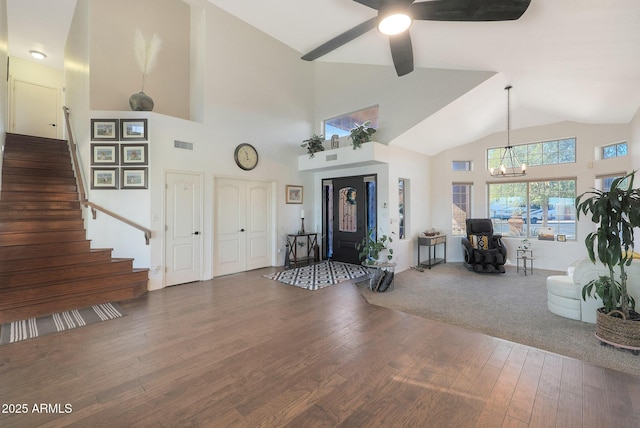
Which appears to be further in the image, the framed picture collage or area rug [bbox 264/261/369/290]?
area rug [bbox 264/261/369/290]

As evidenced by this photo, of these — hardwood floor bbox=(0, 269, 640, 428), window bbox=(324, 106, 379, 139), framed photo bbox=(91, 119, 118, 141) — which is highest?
window bbox=(324, 106, 379, 139)

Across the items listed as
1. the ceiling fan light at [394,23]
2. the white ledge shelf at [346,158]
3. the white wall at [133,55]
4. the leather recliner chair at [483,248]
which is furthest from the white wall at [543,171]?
the white wall at [133,55]

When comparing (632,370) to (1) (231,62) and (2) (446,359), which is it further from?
(1) (231,62)

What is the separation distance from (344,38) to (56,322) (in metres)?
4.54

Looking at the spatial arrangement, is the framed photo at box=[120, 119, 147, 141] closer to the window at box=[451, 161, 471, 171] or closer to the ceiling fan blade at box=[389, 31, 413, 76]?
the ceiling fan blade at box=[389, 31, 413, 76]

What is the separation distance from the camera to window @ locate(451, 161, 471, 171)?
7223mm

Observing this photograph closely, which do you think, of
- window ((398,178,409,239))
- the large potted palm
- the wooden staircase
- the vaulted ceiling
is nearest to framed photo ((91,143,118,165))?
the wooden staircase

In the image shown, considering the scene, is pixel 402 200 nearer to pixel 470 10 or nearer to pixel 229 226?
pixel 229 226

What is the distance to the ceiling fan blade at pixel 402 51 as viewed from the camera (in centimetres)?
267

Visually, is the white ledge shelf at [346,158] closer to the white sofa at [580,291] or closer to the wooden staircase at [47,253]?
the white sofa at [580,291]

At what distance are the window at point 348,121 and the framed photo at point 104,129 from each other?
4449 mm

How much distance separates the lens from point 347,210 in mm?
6715

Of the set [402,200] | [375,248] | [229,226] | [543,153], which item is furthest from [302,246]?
[543,153]

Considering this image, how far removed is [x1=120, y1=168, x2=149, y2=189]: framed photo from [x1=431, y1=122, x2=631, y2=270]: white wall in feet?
→ 21.1
